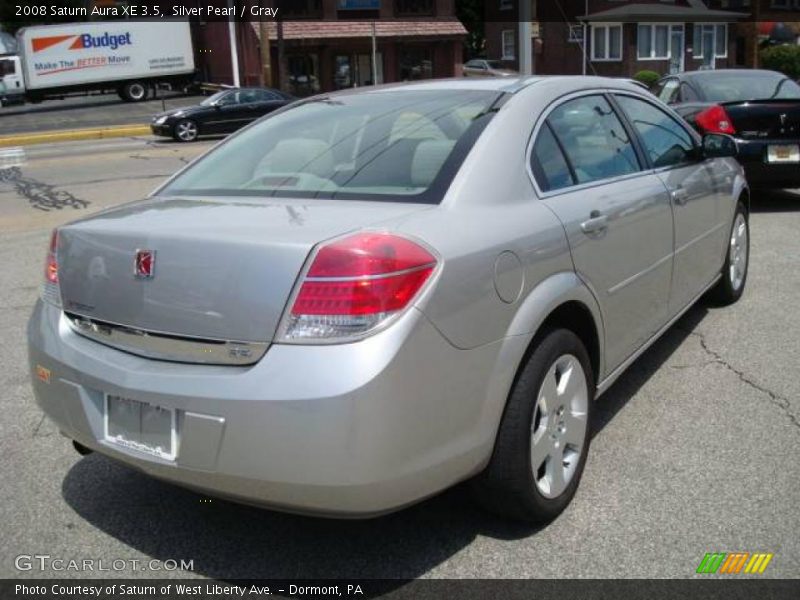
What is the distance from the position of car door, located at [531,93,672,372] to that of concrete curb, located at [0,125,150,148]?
22530mm

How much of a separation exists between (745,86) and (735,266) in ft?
15.6

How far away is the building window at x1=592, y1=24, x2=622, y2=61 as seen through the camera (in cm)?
4244

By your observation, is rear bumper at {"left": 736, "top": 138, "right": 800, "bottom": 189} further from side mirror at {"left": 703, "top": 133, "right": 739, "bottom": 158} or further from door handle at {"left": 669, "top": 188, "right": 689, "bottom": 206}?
door handle at {"left": 669, "top": 188, "right": 689, "bottom": 206}

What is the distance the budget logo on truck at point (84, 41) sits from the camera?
32.7 meters

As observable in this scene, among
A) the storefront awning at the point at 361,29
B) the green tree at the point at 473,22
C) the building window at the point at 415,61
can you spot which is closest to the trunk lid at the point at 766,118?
the storefront awning at the point at 361,29

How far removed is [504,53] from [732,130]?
143ft

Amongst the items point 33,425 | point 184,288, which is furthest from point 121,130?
point 184,288

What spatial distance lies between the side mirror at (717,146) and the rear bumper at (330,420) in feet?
9.12

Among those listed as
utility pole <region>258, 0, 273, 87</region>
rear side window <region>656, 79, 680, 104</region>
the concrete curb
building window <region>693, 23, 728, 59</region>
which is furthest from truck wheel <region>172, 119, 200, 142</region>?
building window <region>693, 23, 728, 59</region>

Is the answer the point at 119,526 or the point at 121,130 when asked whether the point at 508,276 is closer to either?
the point at 119,526

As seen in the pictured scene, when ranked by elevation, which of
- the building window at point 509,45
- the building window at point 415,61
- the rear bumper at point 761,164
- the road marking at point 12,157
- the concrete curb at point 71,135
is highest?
the building window at point 509,45

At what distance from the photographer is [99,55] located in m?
33.3

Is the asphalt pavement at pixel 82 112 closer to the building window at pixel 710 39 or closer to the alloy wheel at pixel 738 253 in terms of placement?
the alloy wheel at pixel 738 253

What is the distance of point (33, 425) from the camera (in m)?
4.06
